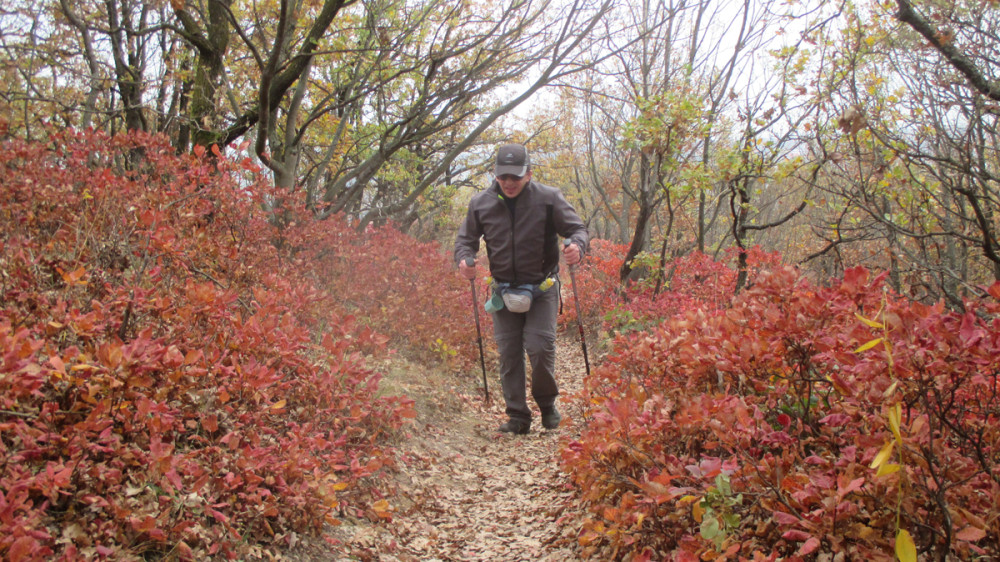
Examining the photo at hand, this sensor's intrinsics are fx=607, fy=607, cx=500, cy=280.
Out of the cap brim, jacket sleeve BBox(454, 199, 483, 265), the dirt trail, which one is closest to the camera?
the dirt trail

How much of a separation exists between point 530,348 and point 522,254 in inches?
32.7

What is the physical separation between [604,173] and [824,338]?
24106 millimetres

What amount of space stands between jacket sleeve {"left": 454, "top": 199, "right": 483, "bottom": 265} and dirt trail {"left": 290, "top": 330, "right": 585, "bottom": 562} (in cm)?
149

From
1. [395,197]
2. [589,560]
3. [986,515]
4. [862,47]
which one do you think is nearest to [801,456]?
[986,515]

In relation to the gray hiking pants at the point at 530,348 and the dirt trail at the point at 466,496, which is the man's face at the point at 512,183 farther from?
the dirt trail at the point at 466,496

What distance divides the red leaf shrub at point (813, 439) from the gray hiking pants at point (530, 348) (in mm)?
1879

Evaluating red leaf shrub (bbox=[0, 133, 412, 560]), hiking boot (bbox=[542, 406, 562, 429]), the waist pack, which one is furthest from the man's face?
hiking boot (bbox=[542, 406, 562, 429])

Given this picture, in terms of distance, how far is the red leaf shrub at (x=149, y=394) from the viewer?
2121mm

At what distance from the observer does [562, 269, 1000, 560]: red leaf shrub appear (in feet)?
5.76

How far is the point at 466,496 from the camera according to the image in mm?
4363

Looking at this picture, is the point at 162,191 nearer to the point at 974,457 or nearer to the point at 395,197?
the point at 974,457

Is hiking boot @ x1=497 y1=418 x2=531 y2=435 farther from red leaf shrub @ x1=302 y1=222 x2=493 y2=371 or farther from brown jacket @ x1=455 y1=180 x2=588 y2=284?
red leaf shrub @ x1=302 y1=222 x2=493 y2=371

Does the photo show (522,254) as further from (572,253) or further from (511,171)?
(511,171)

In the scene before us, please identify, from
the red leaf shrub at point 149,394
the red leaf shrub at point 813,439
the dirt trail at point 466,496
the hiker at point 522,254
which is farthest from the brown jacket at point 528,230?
the red leaf shrub at point 813,439
